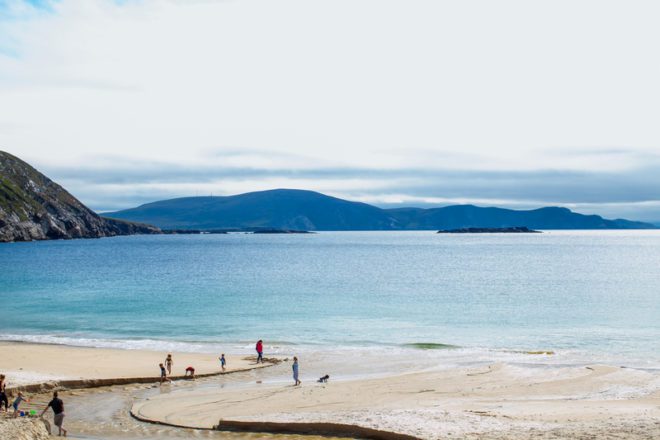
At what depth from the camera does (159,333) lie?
179ft

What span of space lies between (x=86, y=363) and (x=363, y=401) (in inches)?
804

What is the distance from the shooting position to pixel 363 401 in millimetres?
29250

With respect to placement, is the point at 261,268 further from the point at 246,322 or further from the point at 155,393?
the point at 155,393

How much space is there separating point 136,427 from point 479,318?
1760 inches

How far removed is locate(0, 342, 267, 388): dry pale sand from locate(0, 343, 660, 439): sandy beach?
0.35 feet

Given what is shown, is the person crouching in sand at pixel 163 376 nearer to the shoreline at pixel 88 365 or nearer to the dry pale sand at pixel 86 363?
the shoreline at pixel 88 365

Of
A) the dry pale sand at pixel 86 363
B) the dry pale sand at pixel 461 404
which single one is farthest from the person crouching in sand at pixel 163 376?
the dry pale sand at pixel 461 404

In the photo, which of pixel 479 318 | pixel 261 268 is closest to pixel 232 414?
pixel 479 318

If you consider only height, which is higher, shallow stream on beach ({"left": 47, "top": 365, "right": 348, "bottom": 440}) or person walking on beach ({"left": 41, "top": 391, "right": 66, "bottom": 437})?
person walking on beach ({"left": 41, "top": 391, "right": 66, "bottom": 437})

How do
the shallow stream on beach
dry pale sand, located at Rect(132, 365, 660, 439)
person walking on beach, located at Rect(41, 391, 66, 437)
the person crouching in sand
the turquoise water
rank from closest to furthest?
dry pale sand, located at Rect(132, 365, 660, 439) → person walking on beach, located at Rect(41, 391, 66, 437) → the shallow stream on beach → the person crouching in sand → the turquoise water

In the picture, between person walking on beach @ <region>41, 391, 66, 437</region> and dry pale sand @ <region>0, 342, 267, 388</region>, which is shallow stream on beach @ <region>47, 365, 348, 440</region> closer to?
person walking on beach @ <region>41, 391, 66, 437</region>

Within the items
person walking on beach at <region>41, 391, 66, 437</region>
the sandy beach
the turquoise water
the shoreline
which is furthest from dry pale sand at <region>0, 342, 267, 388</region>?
person walking on beach at <region>41, 391, 66, 437</region>

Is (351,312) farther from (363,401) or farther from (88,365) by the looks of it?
(363,401)

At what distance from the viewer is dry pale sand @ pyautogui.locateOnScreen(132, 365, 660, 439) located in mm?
22578
